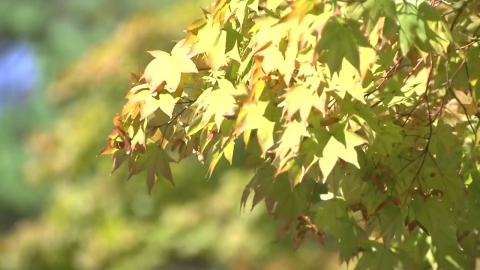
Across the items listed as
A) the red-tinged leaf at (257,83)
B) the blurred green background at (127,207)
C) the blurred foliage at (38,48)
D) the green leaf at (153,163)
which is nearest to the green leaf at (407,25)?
the red-tinged leaf at (257,83)

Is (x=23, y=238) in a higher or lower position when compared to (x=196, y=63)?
lower

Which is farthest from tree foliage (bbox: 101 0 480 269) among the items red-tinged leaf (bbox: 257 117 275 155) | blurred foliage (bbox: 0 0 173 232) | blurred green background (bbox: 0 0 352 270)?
blurred foliage (bbox: 0 0 173 232)

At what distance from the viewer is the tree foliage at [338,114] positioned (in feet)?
4.76

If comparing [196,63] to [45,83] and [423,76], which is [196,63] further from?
[45,83]

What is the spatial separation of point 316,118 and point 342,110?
0.33 ft

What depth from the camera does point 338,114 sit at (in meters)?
1.60

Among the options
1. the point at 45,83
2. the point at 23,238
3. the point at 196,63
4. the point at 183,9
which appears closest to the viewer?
the point at 196,63

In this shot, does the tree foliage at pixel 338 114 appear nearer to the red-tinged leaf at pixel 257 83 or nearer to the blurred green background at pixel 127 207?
the red-tinged leaf at pixel 257 83

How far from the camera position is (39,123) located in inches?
546

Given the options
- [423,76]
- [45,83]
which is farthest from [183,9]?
[45,83]

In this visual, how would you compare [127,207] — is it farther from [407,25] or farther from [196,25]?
[407,25]

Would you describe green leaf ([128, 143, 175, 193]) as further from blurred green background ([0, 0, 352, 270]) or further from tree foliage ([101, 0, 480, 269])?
blurred green background ([0, 0, 352, 270])

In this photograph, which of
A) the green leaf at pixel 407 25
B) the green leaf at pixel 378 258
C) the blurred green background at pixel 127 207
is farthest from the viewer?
the blurred green background at pixel 127 207

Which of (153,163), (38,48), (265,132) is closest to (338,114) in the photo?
(265,132)
